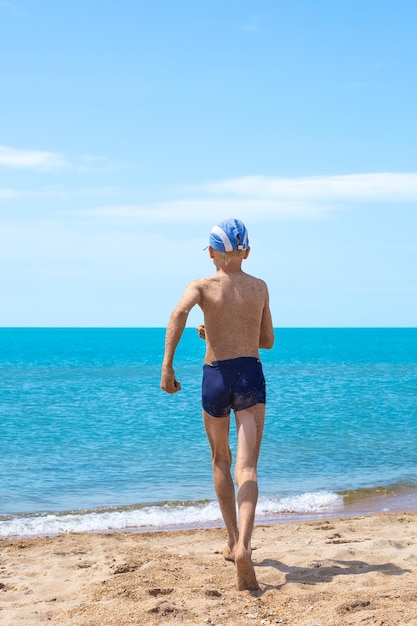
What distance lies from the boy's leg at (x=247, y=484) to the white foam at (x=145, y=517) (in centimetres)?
417

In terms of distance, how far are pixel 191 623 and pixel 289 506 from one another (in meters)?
5.88

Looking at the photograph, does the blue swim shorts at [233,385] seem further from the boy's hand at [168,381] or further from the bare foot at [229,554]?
the bare foot at [229,554]

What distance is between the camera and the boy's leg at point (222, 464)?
536 cm

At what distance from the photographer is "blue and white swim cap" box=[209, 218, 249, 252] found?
523cm

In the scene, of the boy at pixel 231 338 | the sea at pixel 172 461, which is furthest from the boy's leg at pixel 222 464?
the sea at pixel 172 461

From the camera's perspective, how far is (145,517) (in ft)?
31.0

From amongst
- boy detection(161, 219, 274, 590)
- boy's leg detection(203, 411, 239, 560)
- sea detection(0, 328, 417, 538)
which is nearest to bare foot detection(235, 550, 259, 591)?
boy detection(161, 219, 274, 590)

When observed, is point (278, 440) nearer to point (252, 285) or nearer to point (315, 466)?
point (315, 466)

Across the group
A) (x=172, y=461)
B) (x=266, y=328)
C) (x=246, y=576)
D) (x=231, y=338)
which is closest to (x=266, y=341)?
(x=266, y=328)

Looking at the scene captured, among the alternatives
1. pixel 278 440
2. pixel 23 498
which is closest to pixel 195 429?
pixel 278 440

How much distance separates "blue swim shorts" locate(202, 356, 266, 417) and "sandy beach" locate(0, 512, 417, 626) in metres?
1.21

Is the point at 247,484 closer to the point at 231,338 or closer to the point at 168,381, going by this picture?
the point at 168,381

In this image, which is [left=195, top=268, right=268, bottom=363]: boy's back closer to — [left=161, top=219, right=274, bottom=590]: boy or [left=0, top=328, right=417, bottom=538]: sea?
[left=161, top=219, right=274, bottom=590]: boy

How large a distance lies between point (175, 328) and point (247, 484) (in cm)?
117
